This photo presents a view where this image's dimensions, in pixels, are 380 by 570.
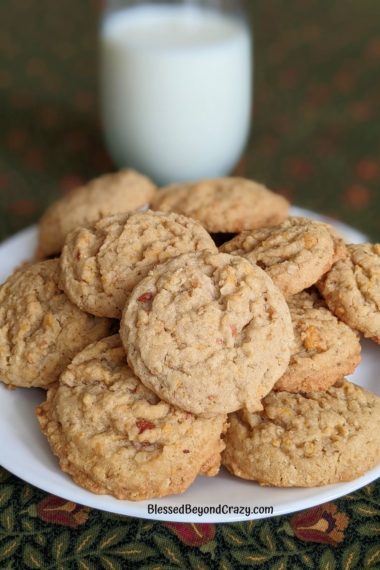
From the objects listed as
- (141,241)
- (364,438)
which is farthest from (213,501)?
(141,241)

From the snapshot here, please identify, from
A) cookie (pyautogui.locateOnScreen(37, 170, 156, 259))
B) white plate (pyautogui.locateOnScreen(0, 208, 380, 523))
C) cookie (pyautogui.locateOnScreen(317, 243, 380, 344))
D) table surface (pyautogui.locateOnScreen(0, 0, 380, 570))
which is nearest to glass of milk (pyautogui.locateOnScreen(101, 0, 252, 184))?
table surface (pyautogui.locateOnScreen(0, 0, 380, 570))

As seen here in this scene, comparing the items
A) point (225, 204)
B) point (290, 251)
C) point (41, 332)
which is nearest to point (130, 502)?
point (41, 332)

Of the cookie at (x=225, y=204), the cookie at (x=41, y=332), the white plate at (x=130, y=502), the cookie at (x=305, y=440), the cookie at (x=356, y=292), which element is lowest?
the white plate at (x=130, y=502)

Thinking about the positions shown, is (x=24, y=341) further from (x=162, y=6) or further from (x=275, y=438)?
(x=162, y=6)

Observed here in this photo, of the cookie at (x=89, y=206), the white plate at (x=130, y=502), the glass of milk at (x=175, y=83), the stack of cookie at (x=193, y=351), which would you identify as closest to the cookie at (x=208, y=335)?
the stack of cookie at (x=193, y=351)

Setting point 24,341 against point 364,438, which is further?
point 24,341

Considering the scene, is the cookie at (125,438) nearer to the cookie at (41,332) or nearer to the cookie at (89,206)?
the cookie at (41,332)
